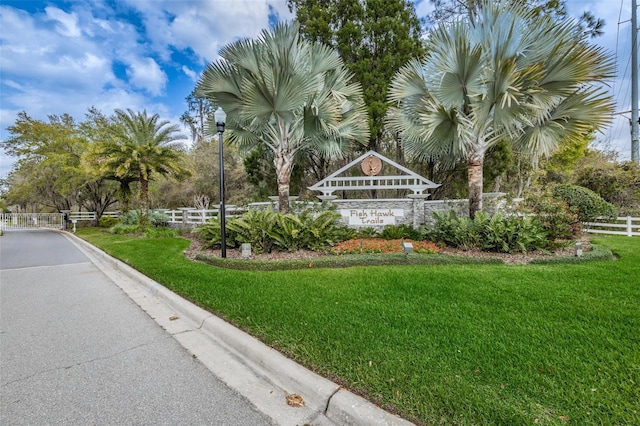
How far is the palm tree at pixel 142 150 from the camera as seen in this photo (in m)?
15.9

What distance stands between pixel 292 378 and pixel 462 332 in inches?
68.7

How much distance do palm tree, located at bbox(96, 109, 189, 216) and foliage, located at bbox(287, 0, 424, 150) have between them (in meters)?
9.80

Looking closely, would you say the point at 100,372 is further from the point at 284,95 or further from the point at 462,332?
the point at 284,95

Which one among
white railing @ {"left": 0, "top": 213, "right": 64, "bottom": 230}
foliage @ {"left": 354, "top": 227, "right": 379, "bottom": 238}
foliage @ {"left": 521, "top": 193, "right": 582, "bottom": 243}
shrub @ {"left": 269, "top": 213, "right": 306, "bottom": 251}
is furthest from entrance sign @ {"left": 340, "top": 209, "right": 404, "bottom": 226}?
white railing @ {"left": 0, "top": 213, "right": 64, "bottom": 230}

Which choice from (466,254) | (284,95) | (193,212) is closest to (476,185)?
(466,254)

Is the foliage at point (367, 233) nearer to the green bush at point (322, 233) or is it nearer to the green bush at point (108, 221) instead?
the green bush at point (322, 233)

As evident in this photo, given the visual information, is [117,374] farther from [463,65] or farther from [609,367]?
[463,65]

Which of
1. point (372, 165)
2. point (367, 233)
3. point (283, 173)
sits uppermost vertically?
point (372, 165)

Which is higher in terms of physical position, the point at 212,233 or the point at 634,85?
the point at 634,85

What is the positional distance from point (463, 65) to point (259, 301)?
7308 mm

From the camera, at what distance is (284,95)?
8.67 meters

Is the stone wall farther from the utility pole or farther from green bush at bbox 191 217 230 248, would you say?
the utility pole

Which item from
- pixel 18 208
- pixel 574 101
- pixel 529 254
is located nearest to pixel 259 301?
pixel 529 254

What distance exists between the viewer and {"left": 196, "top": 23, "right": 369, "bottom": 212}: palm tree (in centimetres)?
873
